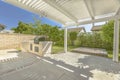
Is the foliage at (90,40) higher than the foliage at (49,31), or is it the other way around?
the foliage at (49,31)

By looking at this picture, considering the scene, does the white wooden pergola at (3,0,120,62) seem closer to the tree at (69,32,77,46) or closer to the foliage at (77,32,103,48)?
the foliage at (77,32,103,48)

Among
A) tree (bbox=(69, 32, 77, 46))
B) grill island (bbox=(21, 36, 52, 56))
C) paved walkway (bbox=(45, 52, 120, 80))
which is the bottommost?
paved walkway (bbox=(45, 52, 120, 80))

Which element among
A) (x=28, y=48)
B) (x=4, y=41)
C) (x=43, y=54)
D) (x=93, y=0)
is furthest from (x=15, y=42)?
(x=93, y=0)

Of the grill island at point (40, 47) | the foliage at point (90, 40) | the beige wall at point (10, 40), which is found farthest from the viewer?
the foliage at point (90, 40)

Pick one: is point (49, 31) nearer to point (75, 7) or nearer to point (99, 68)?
point (75, 7)

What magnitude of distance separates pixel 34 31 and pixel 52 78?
12.8 m

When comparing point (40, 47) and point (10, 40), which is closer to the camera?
point (40, 47)

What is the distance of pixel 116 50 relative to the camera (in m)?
5.92

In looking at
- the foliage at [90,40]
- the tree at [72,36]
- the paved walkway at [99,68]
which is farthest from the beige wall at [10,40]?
the foliage at [90,40]

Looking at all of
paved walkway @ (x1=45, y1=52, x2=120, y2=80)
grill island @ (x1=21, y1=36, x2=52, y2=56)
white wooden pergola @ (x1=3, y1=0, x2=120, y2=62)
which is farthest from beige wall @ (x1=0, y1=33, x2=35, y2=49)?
paved walkway @ (x1=45, y1=52, x2=120, y2=80)

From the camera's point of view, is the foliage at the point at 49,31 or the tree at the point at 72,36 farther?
the tree at the point at 72,36

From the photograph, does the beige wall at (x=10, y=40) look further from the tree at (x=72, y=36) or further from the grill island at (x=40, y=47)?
the tree at (x=72, y=36)

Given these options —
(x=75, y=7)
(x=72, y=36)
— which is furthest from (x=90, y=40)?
(x=75, y=7)

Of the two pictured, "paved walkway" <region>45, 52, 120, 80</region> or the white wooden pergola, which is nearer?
"paved walkway" <region>45, 52, 120, 80</region>
